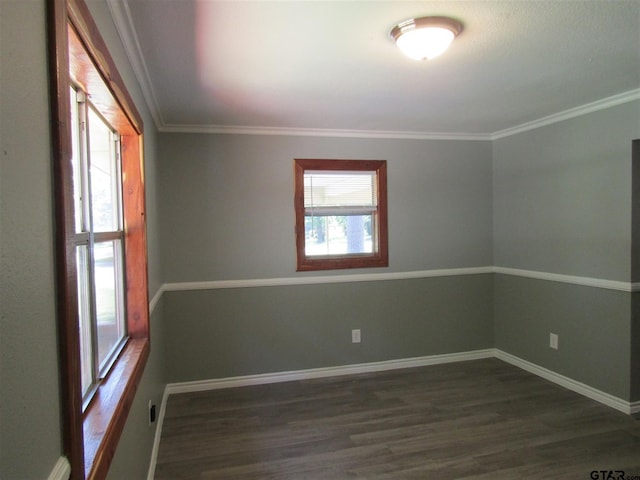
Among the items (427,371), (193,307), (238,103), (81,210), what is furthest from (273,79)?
(427,371)

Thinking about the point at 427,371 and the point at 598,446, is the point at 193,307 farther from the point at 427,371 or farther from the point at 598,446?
the point at 598,446

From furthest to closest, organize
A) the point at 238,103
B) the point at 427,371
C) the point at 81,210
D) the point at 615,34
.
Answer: the point at 427,371 < the point at 238,103 < the point at 615,34 < the point at 81,210

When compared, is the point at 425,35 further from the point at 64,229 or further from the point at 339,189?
the point at 339,189

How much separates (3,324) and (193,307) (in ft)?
9.49

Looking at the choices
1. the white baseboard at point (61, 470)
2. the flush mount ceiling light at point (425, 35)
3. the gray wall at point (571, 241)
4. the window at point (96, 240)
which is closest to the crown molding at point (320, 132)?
the gray wall at point (571, 241)

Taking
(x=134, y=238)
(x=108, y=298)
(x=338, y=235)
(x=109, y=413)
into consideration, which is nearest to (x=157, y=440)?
(x=108, y=298)

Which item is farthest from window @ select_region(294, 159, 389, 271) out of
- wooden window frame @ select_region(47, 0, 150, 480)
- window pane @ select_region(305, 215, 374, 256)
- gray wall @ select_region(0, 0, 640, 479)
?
wooden window frame @ select_region(47, 0, 150, 480)

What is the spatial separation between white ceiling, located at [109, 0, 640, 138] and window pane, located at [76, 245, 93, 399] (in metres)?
0.92

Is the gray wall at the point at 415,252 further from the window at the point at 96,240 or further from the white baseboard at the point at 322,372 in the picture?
the window at the point at 96,240

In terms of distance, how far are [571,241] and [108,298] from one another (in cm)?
336

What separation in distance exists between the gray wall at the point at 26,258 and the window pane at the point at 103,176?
2.76 ft

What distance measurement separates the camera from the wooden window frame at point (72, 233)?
81 cm

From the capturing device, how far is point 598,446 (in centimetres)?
245

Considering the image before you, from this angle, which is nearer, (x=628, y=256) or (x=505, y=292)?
(x=628, y=256)
